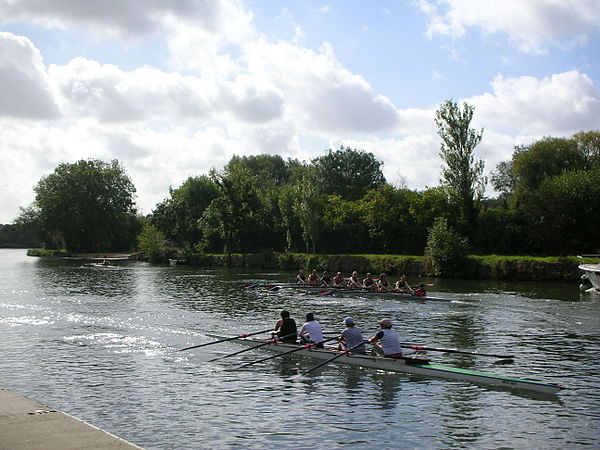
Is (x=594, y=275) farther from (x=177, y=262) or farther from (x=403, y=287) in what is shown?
(x=177, y=262)

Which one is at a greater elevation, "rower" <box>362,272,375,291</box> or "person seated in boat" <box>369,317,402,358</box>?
"rower" <box>362,272,375,291</box>

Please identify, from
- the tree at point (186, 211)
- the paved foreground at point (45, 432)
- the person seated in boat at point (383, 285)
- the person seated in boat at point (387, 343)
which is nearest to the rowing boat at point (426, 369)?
the person seated in boat at point (387, 343)

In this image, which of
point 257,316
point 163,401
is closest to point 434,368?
point 163,401

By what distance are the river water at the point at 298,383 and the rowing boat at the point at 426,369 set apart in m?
0.25

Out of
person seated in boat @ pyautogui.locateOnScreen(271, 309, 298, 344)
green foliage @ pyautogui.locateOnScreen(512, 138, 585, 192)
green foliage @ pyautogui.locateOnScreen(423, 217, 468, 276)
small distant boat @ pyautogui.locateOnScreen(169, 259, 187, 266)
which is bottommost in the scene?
person seated in boat @ pyautogui.locateOnScreen(271, 309, 298, 344)

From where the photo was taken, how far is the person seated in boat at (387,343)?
60.4 ft

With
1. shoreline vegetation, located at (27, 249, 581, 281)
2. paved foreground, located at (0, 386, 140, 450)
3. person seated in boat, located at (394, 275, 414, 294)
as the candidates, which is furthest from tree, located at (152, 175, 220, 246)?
paved foreground, located at (0, 386, 140, 450)

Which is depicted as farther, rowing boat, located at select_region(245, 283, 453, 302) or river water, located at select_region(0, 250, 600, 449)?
rowing boat, located at select_region(245, 283, 453, 302)

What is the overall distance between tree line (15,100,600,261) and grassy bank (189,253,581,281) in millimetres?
2608

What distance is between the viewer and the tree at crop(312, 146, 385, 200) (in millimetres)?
107188

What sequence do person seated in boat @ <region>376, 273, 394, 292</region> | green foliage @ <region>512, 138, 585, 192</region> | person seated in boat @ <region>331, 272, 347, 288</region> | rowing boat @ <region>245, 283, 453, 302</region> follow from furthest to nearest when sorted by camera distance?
1. green foliage @ <region>512, 138, 585, 192</region>
2. person seated in boat @ <region>331, 272, 347, 288</region>
3. person seated in boat @ <region>376, 273, 394, 292</region>
4. rowing boat @ <region>245, 283, 453, 302</region>

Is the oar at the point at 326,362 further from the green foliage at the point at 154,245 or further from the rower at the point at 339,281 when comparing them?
the green foliage at the point at 154,245

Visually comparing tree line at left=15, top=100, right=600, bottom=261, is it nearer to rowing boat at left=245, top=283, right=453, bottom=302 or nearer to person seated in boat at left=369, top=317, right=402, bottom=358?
rowing boat at left=245, top=283, right=453, bottom=302

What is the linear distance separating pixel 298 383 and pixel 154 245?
7578 cm
